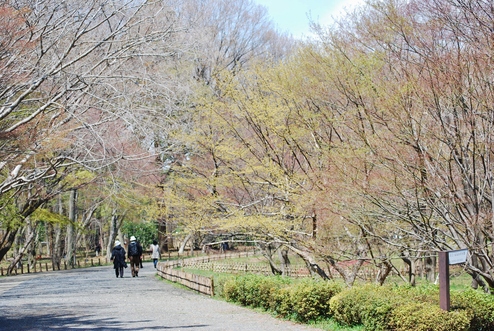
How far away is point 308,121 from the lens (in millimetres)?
13711

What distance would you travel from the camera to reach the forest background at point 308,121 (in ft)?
30.7

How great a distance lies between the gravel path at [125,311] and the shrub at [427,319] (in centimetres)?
225

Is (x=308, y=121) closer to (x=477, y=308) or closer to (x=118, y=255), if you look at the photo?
(x=477, y=308)

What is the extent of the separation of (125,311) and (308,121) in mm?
5630

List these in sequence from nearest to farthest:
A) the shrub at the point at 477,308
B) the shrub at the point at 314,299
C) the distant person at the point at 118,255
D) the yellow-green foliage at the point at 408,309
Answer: the yellow-green foliage at the point at 408,309 < the shrub at the point at 477,308 < the shrub at the point at 314,299 < the distant person at the point at 118,255

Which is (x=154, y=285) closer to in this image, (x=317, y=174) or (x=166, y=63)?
(x=166, y=63)

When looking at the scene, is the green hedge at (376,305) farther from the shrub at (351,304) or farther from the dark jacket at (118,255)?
the dark jacket at (118,255)

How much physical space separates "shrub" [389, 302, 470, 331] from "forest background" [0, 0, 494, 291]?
1.22m

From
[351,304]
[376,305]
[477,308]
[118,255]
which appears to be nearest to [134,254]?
[118,255]

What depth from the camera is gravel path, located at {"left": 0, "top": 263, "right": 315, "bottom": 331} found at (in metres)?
10.5

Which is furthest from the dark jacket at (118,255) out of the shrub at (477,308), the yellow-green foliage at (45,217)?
the shrub at (477,308)

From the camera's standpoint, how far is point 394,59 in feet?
35.3

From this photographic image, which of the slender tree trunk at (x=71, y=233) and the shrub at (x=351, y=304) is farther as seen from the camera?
the slender tree trunk at (x=71, y=233)

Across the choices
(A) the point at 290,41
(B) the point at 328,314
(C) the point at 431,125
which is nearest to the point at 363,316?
(B) the point at 328,314
